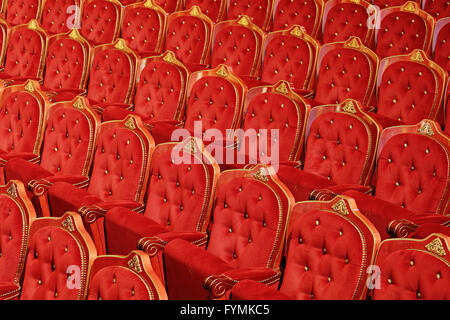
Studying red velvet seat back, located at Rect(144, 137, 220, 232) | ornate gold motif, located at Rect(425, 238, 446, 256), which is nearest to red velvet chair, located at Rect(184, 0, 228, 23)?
red velvet seat back, located at Rect(144, 137, 220, 232)

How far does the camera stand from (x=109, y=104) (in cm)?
82

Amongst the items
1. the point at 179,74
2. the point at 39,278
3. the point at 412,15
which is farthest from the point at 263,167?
the point at 412,15

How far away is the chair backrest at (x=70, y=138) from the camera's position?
2.28 ft

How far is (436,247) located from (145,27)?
26.9 inches

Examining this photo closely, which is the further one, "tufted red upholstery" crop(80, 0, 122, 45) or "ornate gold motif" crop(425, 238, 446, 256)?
"tufted red upholstery" crop(80, 0, 122, 45)

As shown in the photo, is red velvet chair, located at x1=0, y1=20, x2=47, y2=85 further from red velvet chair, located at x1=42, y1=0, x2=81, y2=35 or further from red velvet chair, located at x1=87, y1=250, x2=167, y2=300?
red velvet chair, located at x1=87, y1=250, x2=167, y2=300

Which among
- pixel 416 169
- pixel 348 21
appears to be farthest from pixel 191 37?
pixel 416 169

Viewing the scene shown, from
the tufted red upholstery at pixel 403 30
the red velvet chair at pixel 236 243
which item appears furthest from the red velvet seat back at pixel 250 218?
the tufted red upholstery at pixel 403 30

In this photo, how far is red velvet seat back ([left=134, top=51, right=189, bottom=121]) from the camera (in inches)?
31.6

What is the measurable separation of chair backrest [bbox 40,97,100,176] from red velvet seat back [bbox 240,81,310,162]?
6.5 inches

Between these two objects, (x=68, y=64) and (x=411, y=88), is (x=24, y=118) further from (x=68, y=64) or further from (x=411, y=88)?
(x=411, y=88)

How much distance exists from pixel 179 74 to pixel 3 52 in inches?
13.6

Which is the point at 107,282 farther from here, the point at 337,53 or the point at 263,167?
the point at 337,53

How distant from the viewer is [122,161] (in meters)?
0.65
